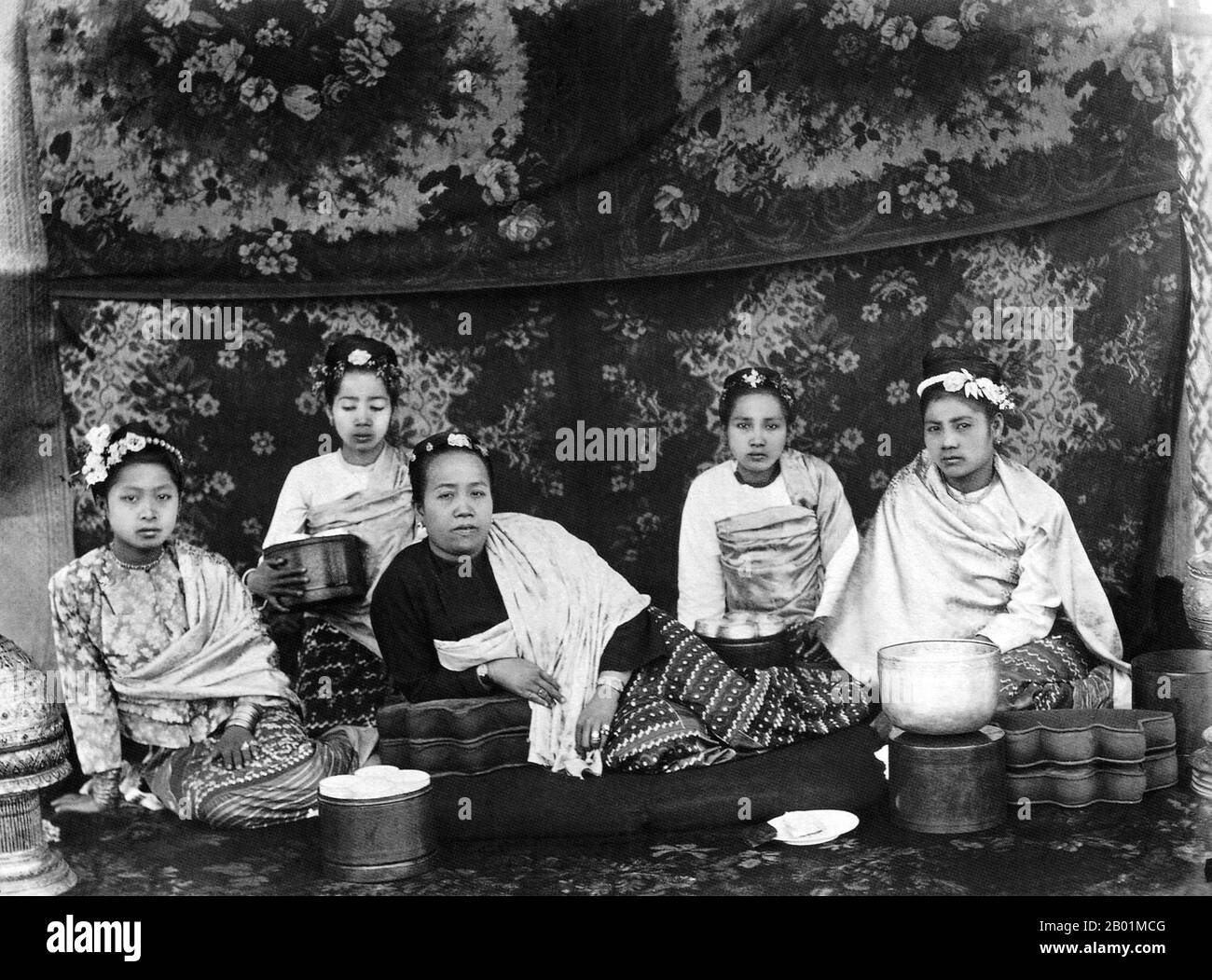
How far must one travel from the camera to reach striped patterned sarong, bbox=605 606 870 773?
449cm

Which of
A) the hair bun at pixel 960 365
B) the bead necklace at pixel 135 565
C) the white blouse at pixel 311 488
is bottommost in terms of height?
the bead necklace at pixel 135 565

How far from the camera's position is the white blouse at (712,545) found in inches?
187

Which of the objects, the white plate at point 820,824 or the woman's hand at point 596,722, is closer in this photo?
the white plate at point 820,824

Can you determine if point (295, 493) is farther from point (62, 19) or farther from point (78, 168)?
point (62, 19)

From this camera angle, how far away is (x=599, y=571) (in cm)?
472

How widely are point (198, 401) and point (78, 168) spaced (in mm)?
880

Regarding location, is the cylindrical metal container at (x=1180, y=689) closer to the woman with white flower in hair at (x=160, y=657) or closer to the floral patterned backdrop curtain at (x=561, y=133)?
the floral patterned backdrop curtain at (x=561, y=133)

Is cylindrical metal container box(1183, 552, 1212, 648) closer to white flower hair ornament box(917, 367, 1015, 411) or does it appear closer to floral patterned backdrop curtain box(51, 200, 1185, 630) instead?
floral patterned backdrop curtain box(51, 200, 1185, 630)

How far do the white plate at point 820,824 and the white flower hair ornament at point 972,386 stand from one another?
1442mm

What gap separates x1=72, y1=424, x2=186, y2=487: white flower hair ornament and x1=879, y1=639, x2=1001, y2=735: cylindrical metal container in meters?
2.50

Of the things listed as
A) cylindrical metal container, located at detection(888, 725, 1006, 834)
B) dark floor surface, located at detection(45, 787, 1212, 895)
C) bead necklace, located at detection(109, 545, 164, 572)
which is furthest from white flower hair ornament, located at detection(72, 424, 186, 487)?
cylindrical metal container, located at detection(888, 725, 1006, 834)

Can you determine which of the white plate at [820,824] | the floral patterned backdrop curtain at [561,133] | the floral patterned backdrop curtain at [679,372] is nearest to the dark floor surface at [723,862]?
the white plate at [820,824]

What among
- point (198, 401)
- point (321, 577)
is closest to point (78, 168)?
point (198, 401)

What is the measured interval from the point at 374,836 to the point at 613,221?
7.03 feet
